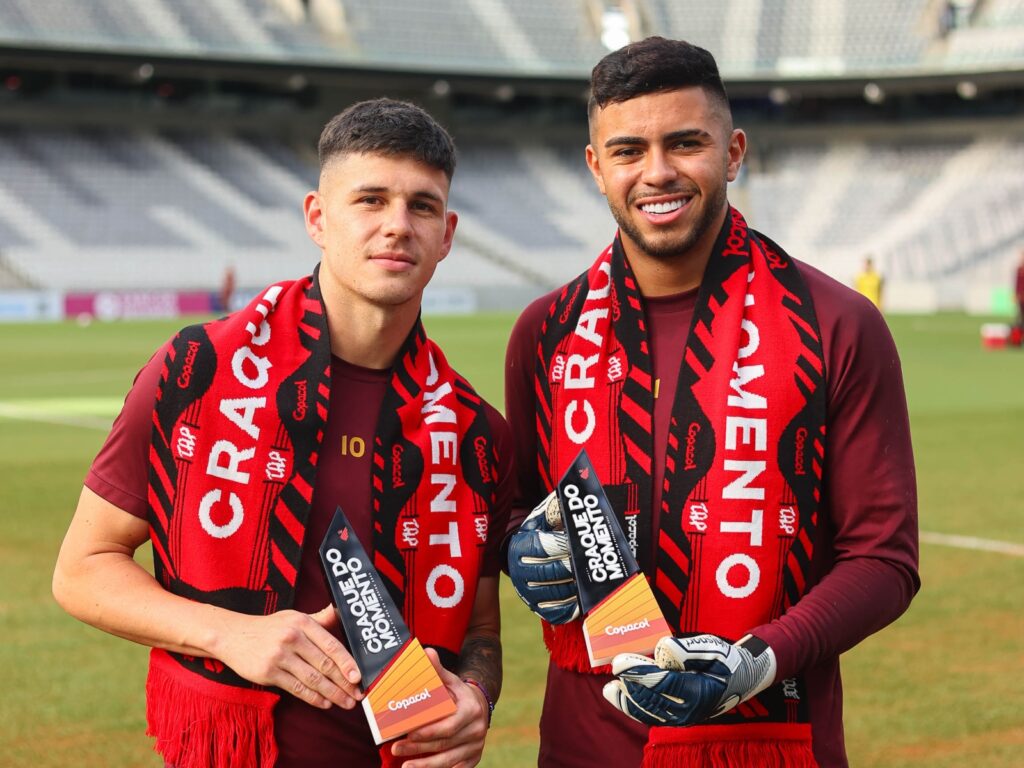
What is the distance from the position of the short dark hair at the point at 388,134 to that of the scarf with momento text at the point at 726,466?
0.52 m

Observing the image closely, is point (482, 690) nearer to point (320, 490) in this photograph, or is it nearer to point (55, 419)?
point (320, 490)

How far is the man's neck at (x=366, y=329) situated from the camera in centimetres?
283

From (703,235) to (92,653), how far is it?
13.3 ft

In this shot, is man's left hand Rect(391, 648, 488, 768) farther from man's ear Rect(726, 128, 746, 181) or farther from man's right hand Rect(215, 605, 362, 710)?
man's ear Rect(726, 128, 746, 181)

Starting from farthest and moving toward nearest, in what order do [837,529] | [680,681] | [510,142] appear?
[510,142] → [837,529] → [680,681]

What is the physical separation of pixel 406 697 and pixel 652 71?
1281 mm

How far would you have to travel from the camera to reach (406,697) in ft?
A: 8.09

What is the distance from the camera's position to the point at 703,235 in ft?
9.35

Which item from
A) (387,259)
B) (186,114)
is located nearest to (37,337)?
(186,114)

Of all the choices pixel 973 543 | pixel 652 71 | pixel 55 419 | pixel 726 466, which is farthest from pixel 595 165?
pixel 55 419

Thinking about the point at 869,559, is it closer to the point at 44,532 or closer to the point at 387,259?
the point at 387,259

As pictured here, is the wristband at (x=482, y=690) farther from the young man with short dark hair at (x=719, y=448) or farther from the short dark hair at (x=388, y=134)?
the short dark hair at (x=388, y=134)

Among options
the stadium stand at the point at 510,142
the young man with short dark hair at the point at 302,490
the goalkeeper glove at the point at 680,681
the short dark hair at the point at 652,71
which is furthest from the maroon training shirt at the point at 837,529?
the stadium stand at the point at 510,142

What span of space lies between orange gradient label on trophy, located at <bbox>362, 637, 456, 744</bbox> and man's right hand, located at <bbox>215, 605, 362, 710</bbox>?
0.05m
